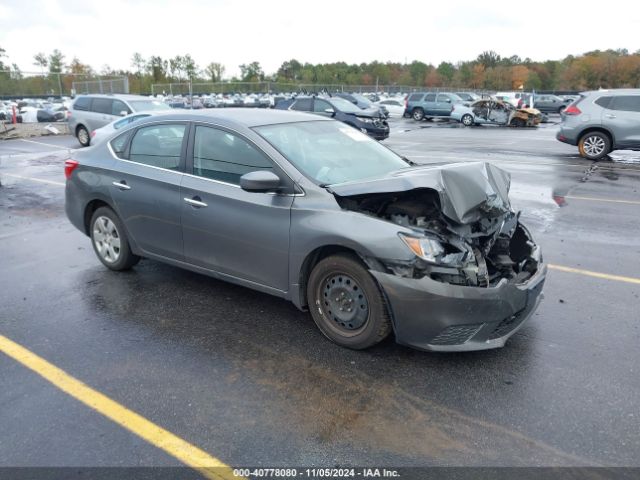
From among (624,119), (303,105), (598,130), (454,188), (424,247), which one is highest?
(303,105)

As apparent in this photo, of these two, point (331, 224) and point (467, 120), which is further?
point (467, 120)

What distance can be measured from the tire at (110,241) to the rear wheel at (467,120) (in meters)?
25.7

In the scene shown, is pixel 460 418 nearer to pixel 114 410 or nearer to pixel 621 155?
pixel 114 410

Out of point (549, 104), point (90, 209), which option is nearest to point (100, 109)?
point (90, 209)

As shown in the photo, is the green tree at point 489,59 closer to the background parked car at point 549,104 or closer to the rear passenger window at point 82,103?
the background parked car at point 549,104

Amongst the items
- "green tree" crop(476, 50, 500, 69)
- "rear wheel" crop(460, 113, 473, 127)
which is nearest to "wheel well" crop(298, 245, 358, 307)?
"rear wheel" crop(460, 113, 473, 127)

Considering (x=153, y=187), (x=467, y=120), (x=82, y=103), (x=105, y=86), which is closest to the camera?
(x=153, y=187)

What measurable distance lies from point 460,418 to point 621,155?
50.6ft

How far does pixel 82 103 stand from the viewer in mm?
17938

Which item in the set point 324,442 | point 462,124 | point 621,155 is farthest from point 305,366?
point 462,124

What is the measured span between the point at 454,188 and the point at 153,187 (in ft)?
8.95

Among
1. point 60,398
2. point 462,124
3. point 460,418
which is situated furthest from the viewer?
point 462,124

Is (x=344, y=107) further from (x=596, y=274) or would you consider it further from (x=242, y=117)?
(x=242, y=117)

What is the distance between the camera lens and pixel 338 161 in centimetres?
455
